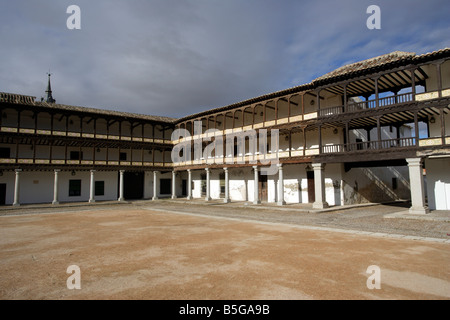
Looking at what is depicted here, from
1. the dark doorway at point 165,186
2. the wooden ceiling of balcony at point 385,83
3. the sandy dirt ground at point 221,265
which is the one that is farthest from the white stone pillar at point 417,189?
the dark doorway at point 165,186

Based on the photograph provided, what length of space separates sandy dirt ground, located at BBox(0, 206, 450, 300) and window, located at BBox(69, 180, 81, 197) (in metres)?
19.9

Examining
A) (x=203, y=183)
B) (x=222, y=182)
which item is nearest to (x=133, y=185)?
(x=203, y=183)

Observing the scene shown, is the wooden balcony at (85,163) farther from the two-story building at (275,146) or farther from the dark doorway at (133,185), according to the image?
the dark doorway at (133,185)

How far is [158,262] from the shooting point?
692 cm

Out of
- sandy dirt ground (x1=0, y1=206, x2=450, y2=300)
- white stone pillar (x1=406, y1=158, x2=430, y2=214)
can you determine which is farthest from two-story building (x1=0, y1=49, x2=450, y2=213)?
sandy dirt ground (x1=0, y1=206, x2=450, y2=300)

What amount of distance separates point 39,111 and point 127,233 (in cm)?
2051

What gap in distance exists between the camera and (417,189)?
15125 millimetres

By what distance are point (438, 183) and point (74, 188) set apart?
103 feet

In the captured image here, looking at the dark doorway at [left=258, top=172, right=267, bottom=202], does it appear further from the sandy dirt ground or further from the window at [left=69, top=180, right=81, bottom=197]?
the window at [left=69, top=180, right=81, bottom=197]

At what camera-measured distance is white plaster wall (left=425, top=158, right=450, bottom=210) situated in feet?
55.2

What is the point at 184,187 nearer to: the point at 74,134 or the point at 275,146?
the point at 74,134
